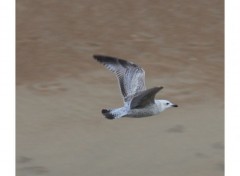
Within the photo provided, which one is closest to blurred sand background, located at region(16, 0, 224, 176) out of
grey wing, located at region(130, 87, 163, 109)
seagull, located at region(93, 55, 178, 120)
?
seagull, located at region(93, 55, 178, 120)

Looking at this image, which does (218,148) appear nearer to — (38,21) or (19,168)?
(19,168)

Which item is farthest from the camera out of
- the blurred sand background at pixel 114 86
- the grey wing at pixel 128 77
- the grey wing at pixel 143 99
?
the blurred sand background at pixel 114 86

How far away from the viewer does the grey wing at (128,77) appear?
3502mm

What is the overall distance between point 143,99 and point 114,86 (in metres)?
1.01

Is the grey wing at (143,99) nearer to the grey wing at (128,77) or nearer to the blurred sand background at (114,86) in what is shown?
the grey wing at (128,77)

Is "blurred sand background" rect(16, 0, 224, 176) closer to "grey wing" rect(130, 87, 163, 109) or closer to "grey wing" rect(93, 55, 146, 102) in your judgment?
"grey wing" rect(93, 55, 146, 102)

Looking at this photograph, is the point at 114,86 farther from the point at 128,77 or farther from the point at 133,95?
the point at 133,95

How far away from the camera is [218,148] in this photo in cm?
394

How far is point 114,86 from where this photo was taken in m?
4.30

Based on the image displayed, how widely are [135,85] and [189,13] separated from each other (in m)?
1.65

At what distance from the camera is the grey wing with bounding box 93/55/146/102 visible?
11.5 ft

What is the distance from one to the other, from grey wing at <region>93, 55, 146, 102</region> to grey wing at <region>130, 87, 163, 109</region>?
116 mm

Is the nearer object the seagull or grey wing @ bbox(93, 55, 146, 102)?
the seagull

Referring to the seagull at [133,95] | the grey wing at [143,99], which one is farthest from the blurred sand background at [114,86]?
the grey wing at [143,99]
